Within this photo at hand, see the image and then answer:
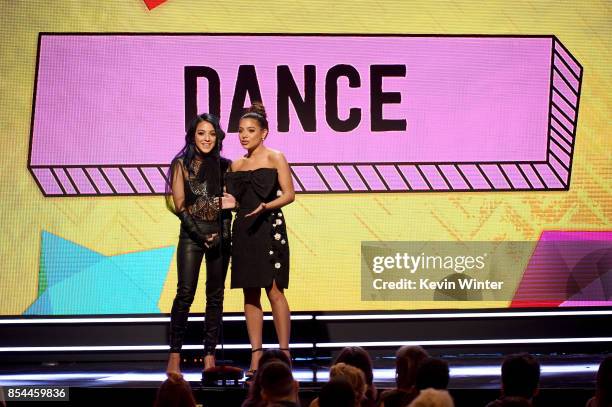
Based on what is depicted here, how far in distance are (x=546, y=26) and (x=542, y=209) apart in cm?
142

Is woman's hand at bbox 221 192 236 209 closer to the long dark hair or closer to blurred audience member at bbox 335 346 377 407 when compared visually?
the long dark hair

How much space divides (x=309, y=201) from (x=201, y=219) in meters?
1.73

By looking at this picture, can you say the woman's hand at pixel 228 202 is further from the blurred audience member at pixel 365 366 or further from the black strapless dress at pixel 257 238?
the blurred audience member at pixel 365 366

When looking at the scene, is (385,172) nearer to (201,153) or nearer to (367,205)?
(367,205)

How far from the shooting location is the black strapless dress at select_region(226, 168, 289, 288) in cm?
553

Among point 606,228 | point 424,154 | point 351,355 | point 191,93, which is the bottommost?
point 351,355

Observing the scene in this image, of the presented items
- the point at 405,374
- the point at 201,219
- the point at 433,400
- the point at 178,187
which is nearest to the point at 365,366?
the point at 405,374

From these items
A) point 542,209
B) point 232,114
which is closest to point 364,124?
point 232,114

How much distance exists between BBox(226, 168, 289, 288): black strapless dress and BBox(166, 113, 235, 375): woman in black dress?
0.09 metres

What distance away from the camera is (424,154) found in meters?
7.24

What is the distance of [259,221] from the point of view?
18.3 ft

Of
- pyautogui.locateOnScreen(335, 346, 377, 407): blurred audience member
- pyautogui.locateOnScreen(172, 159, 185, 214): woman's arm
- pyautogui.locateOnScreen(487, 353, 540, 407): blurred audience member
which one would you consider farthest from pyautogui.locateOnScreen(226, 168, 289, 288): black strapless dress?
pyautogui.locateOnScreen(487, 353, 540, 407): blurred audience member

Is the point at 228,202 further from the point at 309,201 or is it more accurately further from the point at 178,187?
the point at 309,201

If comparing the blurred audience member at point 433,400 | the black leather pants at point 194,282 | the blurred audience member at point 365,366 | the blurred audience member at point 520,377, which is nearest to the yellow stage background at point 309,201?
the black leather pants at point 194,282
